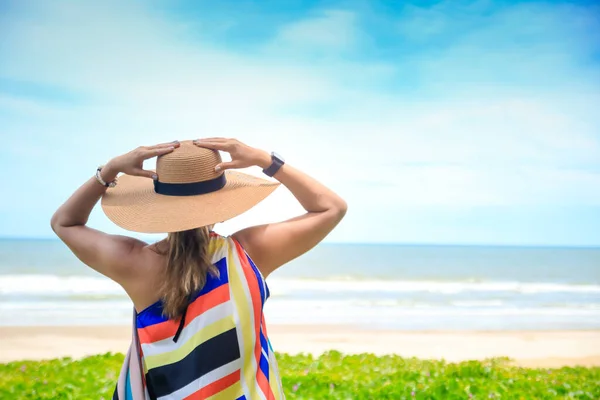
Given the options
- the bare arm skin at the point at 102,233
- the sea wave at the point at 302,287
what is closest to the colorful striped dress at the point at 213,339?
the bare arm skin at the point at 102,233

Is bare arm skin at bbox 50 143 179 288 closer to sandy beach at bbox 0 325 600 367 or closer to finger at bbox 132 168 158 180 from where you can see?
finger at bbox 132 168 158 180

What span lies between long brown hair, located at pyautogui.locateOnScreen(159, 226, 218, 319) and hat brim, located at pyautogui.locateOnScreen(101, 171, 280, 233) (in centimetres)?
5

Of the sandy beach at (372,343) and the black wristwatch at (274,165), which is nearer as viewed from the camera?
the black wristwatch at (274,165)

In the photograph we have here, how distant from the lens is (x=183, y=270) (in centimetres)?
156

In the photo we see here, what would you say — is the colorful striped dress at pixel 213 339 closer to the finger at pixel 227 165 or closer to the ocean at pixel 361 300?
→ the finger at pixel 227 165

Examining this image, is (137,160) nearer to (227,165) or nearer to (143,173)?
(143,173)

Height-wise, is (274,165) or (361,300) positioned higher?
(274,165)

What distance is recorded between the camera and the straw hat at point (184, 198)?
165 cm

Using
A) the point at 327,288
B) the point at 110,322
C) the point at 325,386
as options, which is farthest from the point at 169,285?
the point at 327,288

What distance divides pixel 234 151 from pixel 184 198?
0.63 ft

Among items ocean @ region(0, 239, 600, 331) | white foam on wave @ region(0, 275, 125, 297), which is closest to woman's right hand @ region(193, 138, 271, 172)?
ocean @ region(0, 239, 600, 331)

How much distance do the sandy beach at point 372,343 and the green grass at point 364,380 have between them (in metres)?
2.15

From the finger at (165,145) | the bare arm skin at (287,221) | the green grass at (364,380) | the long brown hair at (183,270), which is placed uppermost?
the finger at (165,145)

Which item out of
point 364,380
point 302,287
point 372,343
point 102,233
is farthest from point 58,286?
point 102,233
